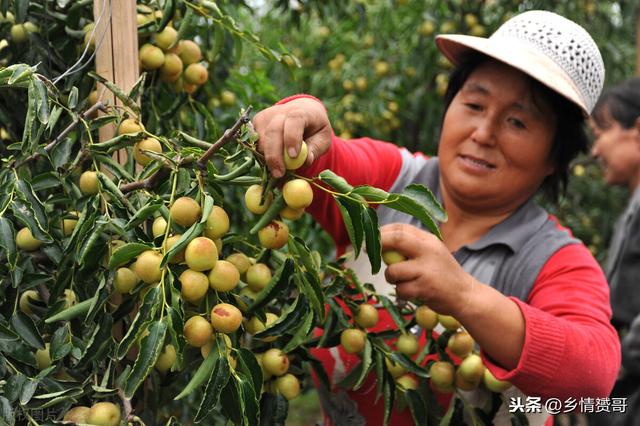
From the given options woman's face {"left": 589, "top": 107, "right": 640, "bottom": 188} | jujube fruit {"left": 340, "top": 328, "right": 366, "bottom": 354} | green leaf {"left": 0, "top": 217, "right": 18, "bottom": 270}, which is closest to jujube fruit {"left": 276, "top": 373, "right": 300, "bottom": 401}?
jujube fruit {"left": 340, "top": 328, "right": 366, "bottom": 354}

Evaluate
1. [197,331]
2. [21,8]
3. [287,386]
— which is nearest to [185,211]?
[197,331]

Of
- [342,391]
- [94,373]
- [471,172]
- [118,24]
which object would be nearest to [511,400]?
[342,391]

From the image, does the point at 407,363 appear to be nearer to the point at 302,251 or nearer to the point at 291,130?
the point at 302,251

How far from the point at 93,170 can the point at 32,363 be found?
0.92 ft

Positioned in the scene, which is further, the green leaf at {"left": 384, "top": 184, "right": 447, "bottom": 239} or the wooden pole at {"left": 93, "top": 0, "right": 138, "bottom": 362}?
the wooden pole at {"left": 93, "top": 0, "right": 138, "bottom": 362}

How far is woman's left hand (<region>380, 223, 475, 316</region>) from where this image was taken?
1.12 meters

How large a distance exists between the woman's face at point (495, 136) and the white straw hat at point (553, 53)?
44 mm

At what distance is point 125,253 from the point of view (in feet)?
3.03

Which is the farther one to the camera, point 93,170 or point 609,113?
point 609,113

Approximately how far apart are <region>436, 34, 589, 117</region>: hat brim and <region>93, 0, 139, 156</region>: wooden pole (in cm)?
64

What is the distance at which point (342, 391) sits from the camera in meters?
1.45

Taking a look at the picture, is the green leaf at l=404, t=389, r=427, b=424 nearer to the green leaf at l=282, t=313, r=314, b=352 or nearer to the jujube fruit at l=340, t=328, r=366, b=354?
the jujube fruit at l=340, t=328, r=366, b=354

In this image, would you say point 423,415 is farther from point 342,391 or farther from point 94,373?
point 94,373

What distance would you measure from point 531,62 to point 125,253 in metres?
0.83
